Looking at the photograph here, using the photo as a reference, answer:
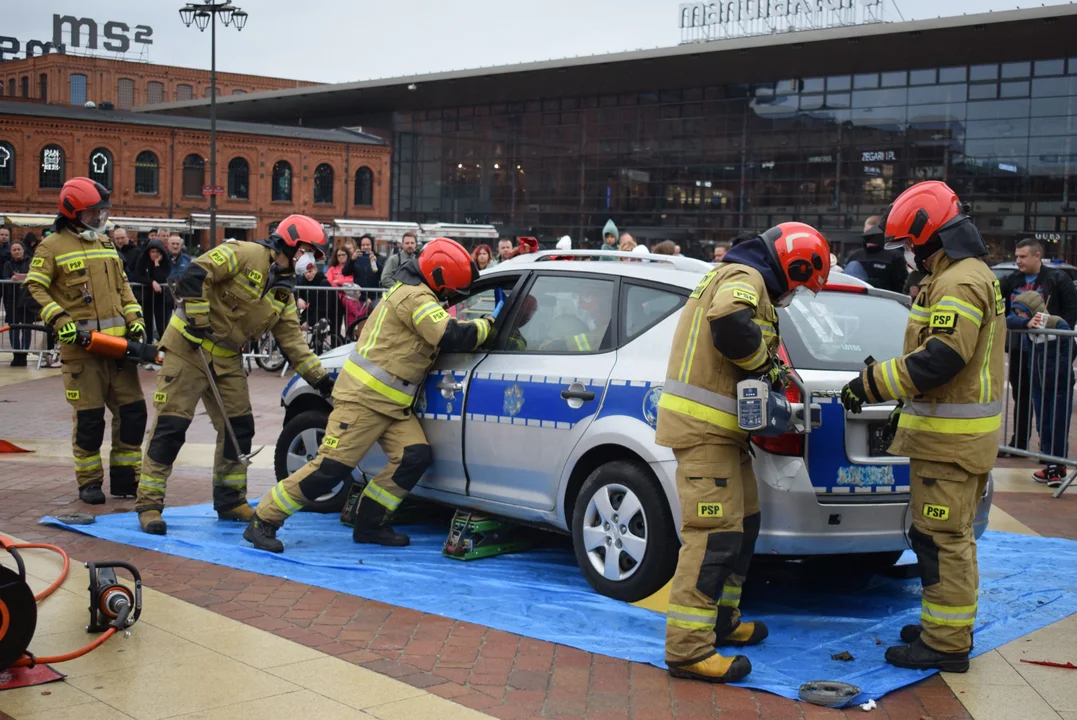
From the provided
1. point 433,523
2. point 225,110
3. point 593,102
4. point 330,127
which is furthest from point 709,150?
point 433,523

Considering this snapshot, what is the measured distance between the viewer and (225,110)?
71188mm

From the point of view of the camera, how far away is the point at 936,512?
4.83 metres

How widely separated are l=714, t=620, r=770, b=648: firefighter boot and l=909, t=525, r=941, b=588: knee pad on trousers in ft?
2.48

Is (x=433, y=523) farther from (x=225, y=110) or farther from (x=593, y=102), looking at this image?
(x=225, y=110)

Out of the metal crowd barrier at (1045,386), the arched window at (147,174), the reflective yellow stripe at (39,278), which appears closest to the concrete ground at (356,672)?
the reflective yellow stripe at (39,278)

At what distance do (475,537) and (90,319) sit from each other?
3.32 m

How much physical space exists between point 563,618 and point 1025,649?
209cm

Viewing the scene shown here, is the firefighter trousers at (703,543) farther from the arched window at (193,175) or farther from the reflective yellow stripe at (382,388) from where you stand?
the arched window at (193,175)

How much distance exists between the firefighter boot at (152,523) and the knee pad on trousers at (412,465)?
157 centimetres

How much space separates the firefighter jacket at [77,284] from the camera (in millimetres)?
7797

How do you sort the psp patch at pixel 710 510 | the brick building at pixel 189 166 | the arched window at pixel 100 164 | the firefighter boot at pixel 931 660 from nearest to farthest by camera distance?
the psp patch at pixel 710 510
the firefighter boot at pixel 931 660
the brick building at pixel 189 166
the arched window at pixel 100 164

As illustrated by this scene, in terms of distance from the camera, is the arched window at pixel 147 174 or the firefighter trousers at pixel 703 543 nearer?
the firefighter trousers at pixel 703 543

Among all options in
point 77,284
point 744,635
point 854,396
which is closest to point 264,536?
point 77,284

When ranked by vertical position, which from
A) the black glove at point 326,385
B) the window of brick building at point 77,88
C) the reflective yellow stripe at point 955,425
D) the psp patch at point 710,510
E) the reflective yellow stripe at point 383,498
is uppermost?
the window of brick building at point 77,88
